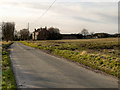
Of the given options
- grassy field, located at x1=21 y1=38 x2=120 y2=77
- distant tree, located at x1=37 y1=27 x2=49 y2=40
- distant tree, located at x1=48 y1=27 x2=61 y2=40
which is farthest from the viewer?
distant tree, located at x1=48 y1=27 x2=61 y2=40

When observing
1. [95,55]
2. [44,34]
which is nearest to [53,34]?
[44,34]

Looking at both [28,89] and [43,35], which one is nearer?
[28,89]

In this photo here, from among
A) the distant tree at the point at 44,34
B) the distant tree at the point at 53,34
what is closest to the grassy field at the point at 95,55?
the distant tree at the point at 44,34

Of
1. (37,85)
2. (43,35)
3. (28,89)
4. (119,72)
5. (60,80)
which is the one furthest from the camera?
(43,35)

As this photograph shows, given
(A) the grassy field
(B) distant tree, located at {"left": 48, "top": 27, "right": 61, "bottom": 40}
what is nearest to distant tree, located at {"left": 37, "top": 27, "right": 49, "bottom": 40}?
(B) distant tree, located at {"left": 48, "top": 27, "right": 61, "bottom": 40}

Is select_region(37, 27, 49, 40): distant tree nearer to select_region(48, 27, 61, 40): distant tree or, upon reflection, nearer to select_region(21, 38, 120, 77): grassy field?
select_region(48, 27, 61, 40): distant tree

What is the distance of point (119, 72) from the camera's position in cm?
851

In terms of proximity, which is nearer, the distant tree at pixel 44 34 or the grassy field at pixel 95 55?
the grassy field at pixel 95 55

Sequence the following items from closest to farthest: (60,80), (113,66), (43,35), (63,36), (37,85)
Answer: (37,85), (60,80), (113,66), (43,35), (63,36)

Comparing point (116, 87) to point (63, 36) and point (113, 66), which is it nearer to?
point (113, 66)

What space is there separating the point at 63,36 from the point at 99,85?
11358cm

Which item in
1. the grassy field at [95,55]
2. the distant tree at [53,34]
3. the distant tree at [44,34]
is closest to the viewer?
the grassy field at [95,55]

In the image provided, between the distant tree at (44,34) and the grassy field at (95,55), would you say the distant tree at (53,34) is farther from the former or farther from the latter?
the grassy field at (95,55)

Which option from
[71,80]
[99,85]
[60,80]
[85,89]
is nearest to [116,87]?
[99,85]
